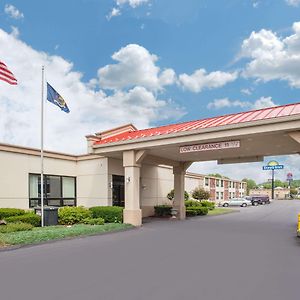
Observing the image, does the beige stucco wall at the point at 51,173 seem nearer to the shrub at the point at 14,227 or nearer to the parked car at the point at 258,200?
the shrub at the point at 14,227

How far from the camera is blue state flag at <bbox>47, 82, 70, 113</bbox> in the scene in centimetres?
1658

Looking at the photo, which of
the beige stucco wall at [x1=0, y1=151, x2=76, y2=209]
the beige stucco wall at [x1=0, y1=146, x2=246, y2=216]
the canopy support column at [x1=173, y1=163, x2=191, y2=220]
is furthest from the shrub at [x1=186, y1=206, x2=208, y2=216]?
the beige stucco wall at [x1=0, y1=151, x2=76, y2=209]

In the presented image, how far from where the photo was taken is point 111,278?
731cm

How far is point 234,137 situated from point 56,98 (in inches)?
379

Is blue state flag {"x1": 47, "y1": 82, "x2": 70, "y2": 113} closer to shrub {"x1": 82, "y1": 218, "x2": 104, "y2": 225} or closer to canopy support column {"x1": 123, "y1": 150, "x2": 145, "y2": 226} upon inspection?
canopy support column {"x1": 123, "y1": 150, "x2": 145, "y2": 226}

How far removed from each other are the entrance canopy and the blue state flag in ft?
12.0

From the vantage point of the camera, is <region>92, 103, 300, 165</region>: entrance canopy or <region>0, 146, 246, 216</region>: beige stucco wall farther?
<region>0, 146, 246, 216</region>: beige stucco wall

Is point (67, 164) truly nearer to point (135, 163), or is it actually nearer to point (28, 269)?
point (135, 163)

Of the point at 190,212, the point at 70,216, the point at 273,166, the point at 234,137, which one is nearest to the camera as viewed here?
the point at 234,137

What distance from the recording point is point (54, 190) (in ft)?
69.3

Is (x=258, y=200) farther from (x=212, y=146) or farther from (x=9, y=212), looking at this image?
(x=9, y=212)

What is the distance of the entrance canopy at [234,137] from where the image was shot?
1329 centimetres

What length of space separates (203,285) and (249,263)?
8.90 ft

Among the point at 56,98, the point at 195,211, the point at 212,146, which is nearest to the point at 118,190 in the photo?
the point at 195,211
